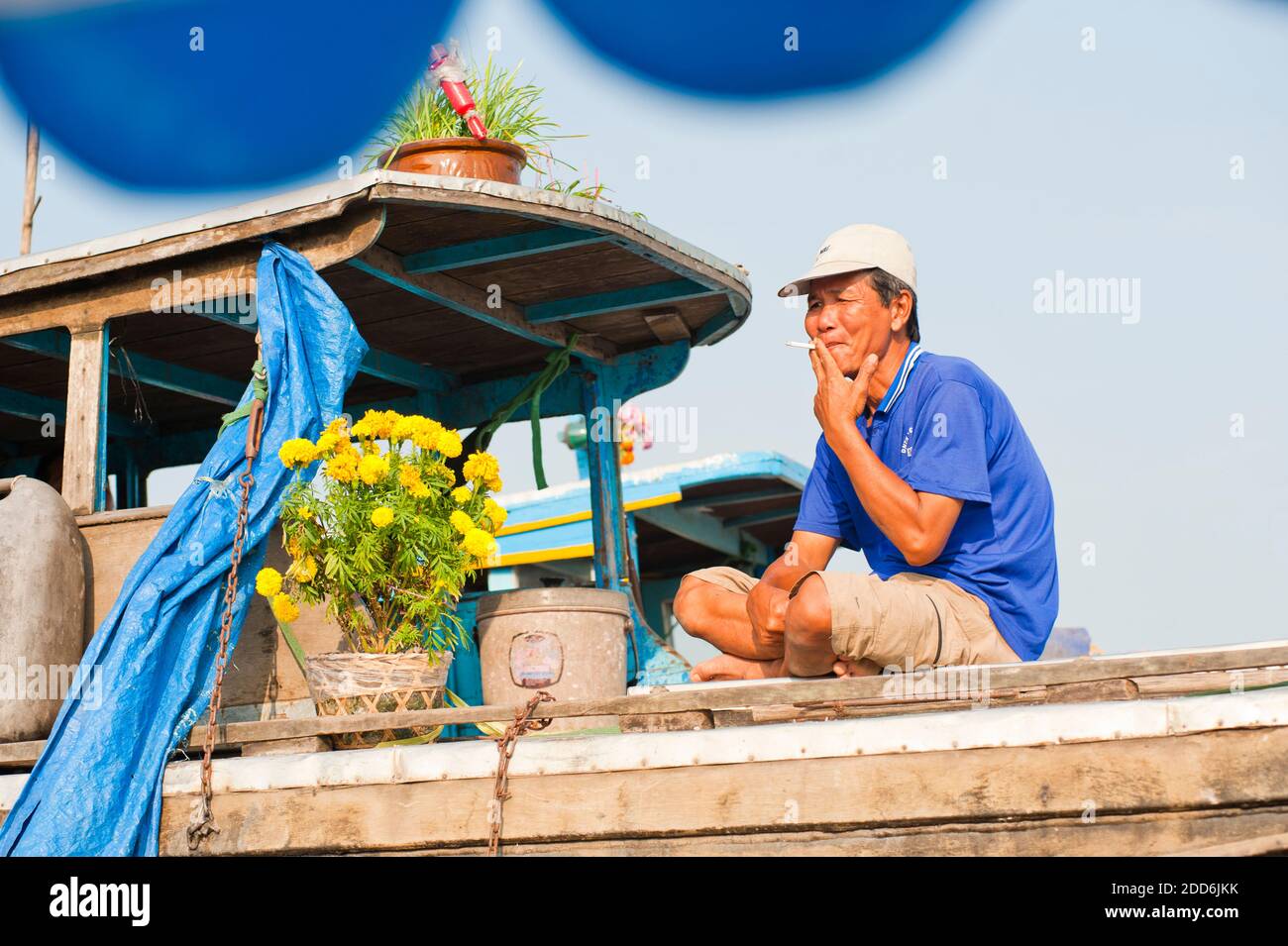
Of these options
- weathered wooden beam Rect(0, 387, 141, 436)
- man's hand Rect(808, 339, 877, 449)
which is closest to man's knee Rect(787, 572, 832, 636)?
man's hand Rect(808, 339, 877, 449)

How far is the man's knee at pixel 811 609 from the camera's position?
12.0 feet

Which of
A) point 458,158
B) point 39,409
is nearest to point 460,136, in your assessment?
point 458,158

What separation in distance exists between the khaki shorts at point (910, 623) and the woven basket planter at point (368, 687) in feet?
4.03

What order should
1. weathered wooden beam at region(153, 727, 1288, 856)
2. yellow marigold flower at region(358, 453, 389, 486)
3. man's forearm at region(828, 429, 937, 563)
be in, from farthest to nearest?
1. yellow marigold flower at region(358, 453, 389, 486)
2. man's forearm at region(828, 429, 937, 563)
3. weathered wooden beam at region(153, 727, 1288, 856)

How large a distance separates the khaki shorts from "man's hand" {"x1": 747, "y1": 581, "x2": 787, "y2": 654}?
0.23m

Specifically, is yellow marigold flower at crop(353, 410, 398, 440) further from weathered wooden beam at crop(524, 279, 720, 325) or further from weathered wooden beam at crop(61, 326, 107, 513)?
weathered wooden beam at crop(524, 279, 720, 325)

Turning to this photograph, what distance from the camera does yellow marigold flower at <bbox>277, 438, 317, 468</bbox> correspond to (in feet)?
14.2

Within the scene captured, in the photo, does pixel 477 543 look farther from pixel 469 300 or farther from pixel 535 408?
pixel 535 408

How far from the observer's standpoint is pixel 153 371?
6.78 m

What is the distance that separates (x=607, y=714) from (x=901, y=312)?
5.09 feet

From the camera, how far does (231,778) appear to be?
3939 millimetres
